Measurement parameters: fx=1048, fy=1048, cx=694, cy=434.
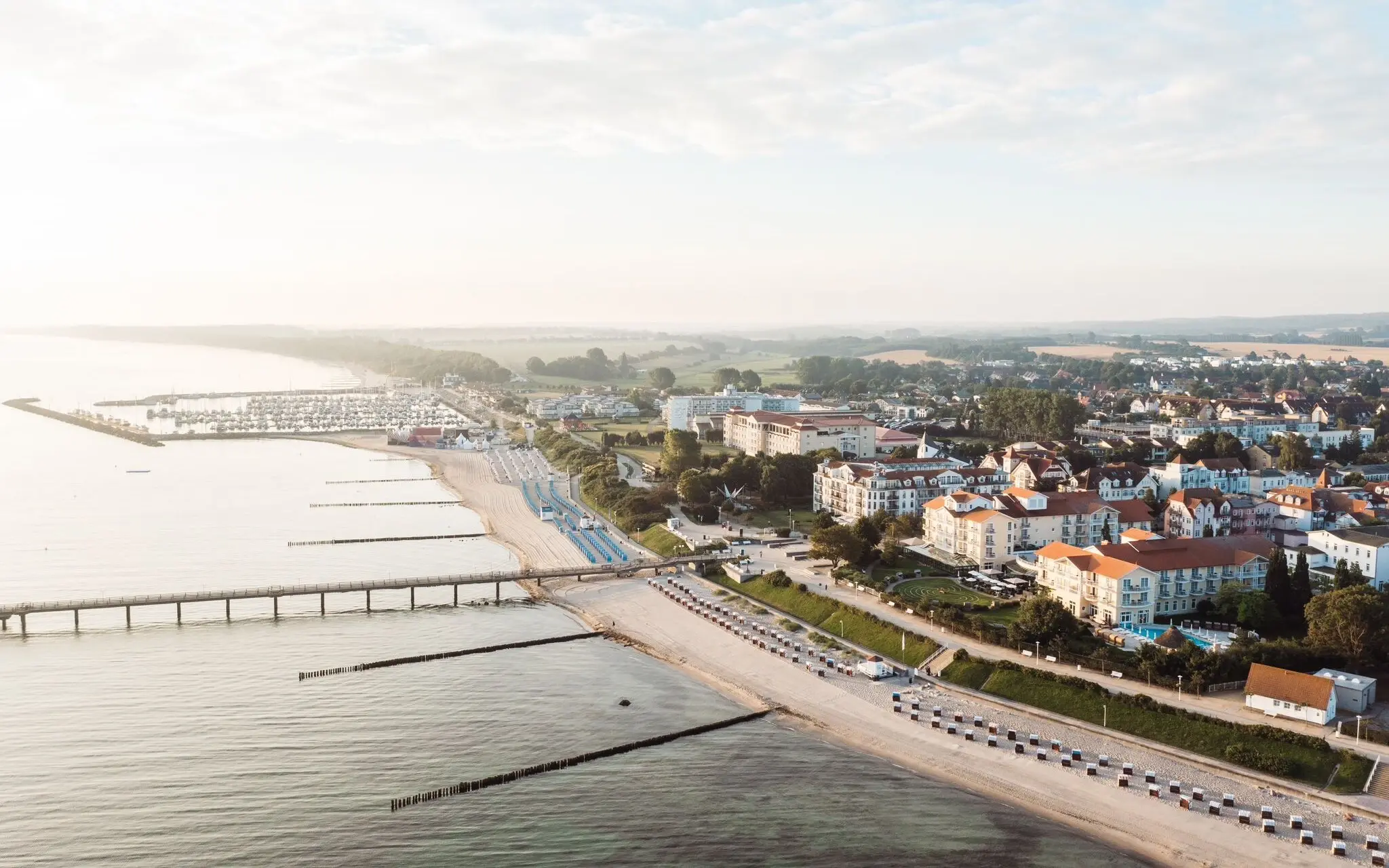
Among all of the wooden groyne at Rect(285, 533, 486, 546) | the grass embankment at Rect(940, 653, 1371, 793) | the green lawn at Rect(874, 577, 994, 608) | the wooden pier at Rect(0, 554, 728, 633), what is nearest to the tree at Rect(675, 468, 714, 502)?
the wooden pier at Rect(0, 554, 728, 633)

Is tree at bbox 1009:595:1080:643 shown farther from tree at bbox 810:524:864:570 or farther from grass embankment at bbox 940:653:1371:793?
tree at bbox 810:524:864:570

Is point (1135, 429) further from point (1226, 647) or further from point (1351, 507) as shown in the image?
point (1226, 647)

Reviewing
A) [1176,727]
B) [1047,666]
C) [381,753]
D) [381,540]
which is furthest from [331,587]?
[1176,727]

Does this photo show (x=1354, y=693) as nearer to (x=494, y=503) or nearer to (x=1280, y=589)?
(x=1280, y=589)

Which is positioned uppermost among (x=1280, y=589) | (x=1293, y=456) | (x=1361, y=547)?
(x=1293, y=456)

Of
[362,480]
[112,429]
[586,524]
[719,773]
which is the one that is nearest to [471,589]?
[586,524]

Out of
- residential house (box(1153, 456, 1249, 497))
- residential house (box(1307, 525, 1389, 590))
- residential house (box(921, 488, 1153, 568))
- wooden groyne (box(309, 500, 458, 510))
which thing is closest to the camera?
residential house (box(1307, 525, 1389, 590))
